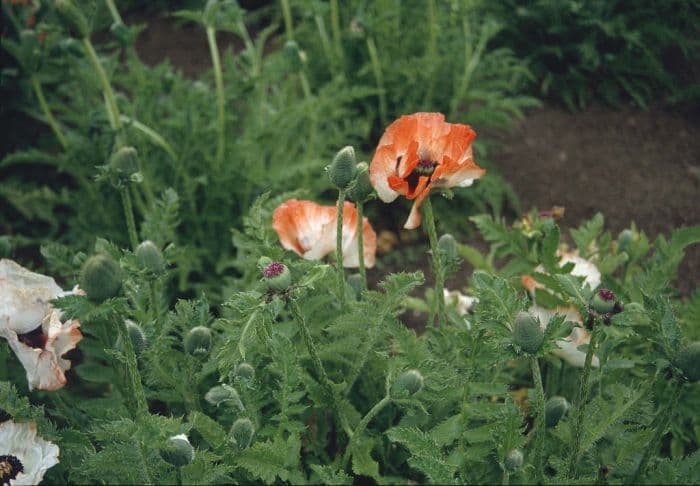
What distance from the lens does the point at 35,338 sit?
4.29 ft

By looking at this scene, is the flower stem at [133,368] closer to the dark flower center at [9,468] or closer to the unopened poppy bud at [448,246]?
the dark flower center at [9,468]

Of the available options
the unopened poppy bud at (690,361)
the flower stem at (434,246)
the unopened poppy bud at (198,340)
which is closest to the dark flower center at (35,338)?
the unopened poppy bud at (198,340)

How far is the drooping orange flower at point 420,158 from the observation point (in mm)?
1266

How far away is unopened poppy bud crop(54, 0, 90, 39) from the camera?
1948 millimetres

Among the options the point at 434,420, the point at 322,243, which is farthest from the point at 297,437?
the point at 322,243

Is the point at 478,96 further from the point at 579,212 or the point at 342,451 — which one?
the point at 342,451

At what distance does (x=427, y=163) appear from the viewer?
52.3 inches

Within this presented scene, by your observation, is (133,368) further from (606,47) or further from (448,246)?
(606,47)

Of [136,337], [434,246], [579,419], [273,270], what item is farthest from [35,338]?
[579,419]

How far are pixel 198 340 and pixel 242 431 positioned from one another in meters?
0.19

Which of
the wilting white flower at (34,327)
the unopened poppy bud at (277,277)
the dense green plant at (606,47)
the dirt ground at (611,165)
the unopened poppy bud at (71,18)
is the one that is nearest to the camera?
the unopened poppy bud at (277,277)

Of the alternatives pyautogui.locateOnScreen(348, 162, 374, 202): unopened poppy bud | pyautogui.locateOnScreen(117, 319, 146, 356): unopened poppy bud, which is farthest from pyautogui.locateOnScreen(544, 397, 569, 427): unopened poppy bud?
pyautogui.locateOnScreen(117, 319, 146, 356): unopened poppy bud

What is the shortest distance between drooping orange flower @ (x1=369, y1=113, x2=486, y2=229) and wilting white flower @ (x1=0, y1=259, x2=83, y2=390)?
58 centimetres

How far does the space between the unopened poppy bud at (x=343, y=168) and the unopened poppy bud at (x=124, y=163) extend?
0.52 metres
